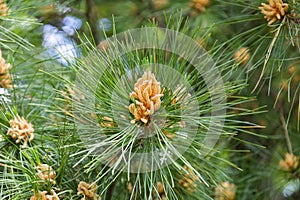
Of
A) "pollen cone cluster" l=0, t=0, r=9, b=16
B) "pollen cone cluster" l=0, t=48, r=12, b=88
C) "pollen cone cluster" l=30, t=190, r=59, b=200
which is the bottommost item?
"pollen cone cluster" l=30, t=190, r=59, b=200

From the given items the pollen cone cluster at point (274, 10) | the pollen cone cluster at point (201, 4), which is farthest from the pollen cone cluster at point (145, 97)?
the pollen cone cluster at point (201, 4)

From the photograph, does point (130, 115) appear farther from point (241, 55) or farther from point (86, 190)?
point (241, 55)

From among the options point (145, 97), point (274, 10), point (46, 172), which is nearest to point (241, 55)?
point (274, 10)

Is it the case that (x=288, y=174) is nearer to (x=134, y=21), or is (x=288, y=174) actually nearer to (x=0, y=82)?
(x=134, y=21)

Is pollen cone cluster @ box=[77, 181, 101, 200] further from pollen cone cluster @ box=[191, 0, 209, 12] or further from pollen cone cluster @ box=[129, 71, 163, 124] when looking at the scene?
pollen cone cluster @ box=[191, 0, 209, 12]

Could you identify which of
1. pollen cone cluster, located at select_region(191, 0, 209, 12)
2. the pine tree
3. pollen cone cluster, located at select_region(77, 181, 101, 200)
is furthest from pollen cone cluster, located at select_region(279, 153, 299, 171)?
pollen cone cluster, located at select_region(77, 181, 101, 200)
